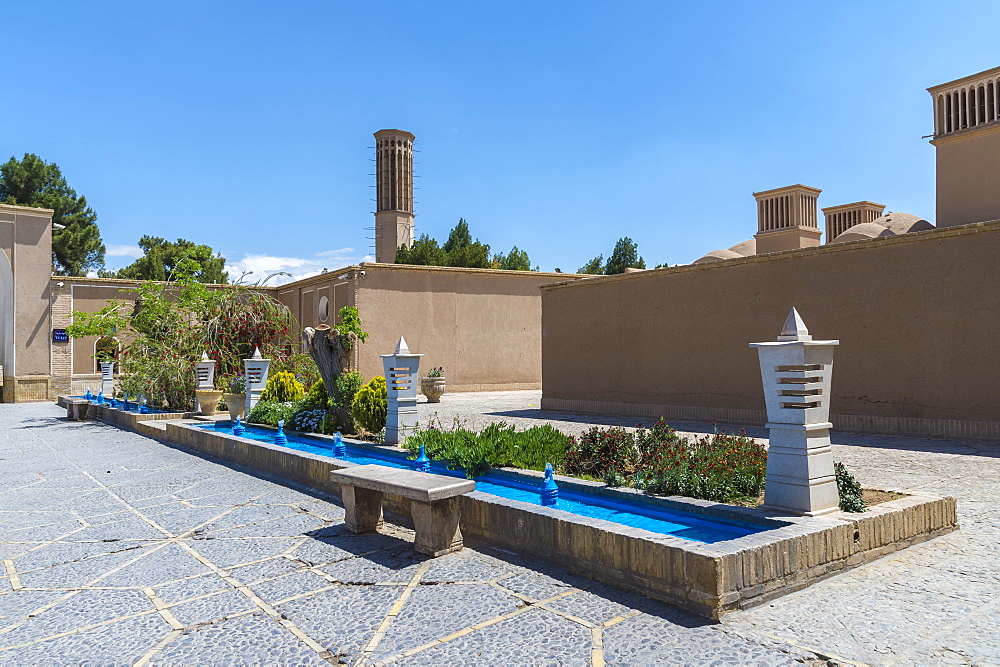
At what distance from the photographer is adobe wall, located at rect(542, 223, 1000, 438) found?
10.4 m

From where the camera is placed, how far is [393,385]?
387 inches

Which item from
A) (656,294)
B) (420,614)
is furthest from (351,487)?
(656,294)

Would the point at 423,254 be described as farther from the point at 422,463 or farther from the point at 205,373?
the point at 422,463

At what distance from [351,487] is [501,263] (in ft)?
191

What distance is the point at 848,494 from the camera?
5.25 metres

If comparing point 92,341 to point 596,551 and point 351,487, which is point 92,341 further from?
point 596,551

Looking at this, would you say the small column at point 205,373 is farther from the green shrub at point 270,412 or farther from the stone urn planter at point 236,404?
the green shrub at point 270,412

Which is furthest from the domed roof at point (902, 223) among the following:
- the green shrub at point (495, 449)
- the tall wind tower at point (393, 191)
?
the tall wind tower at point (393, 191)

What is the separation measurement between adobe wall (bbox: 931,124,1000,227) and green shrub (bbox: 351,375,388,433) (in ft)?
54.8

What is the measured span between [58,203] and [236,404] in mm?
34685

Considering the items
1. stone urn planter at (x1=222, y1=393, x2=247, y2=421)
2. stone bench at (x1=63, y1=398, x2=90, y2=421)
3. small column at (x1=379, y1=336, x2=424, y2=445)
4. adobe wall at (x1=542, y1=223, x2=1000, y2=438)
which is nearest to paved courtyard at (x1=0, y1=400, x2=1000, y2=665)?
small column at (x1=379, y1=336, x2=424, y2=445)

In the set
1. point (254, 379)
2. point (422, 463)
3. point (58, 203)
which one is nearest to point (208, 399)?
point (254, 379)

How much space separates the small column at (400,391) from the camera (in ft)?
31.7

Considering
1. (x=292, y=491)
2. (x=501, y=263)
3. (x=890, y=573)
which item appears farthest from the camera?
(x=501, y=263)
